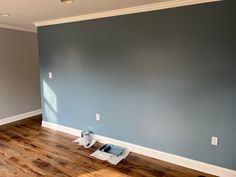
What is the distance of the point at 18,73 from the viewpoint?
4.71 meters

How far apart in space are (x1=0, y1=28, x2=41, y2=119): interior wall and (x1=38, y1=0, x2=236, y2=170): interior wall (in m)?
1.19

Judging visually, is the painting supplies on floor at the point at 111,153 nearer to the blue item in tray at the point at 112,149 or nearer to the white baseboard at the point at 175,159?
the blue item in tray at the point at 112,149

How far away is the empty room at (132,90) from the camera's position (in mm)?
2438

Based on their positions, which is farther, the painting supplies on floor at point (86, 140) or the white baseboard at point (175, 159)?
the painting supplies on floor at point (86, 140)

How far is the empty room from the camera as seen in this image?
2438mm

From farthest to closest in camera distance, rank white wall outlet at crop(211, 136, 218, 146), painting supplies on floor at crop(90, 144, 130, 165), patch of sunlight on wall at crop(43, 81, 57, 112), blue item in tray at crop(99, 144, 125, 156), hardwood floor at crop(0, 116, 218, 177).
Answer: patch of sunlight on wall at crop(43, 81, 57, 112) < blue item in tray at crop(99, 144, 125, 156) < painting supplies on floor at crop(90, 144, 130, 165) < hardwood floor at crop(0, 116, 218, 177) < white wall outlet at crop(211, 136, 218, 146)

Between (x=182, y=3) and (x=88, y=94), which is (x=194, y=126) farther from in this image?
(x=88, y=94)

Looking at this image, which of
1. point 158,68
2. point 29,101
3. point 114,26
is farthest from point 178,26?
point 29,101

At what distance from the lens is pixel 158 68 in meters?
2.80

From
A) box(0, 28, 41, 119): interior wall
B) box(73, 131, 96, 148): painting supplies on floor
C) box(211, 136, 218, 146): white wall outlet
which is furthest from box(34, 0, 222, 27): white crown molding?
box(73, 131, 96, 148): painting supplies on floor

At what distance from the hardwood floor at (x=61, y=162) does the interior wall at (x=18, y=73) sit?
111cm

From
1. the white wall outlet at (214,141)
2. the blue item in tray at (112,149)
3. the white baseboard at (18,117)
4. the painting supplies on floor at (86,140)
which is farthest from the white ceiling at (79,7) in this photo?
the white baseboard at (18,117)

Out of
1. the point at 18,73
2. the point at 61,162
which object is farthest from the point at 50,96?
the point at 61,162

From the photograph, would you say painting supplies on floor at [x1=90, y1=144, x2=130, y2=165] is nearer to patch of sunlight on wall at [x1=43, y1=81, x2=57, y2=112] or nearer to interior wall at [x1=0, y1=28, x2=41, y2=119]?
patch of sunlight on wall at [x1=43, y1=81, x2=57, y2=112]
